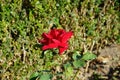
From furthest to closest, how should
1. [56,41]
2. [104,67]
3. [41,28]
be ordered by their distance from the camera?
[104,67] < [41,28] < [56,41]

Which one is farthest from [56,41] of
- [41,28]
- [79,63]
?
[41,28]

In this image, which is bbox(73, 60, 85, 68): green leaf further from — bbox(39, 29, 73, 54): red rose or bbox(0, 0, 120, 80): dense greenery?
bbox(0, 0, 120, 80): dense greenery

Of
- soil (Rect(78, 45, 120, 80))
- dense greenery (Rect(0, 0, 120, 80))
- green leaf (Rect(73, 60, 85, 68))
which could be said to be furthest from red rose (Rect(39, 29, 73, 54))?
soil (Rect(78, 45, 120, 80))

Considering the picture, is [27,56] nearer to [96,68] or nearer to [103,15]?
[96,68]

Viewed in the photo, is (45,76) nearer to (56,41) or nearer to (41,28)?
(56,41)

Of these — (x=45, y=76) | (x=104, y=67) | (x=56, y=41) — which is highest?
(x=56, y=41)

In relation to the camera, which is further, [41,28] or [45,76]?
[41,28]

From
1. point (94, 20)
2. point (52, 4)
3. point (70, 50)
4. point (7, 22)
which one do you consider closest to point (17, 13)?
point (7, 22)
